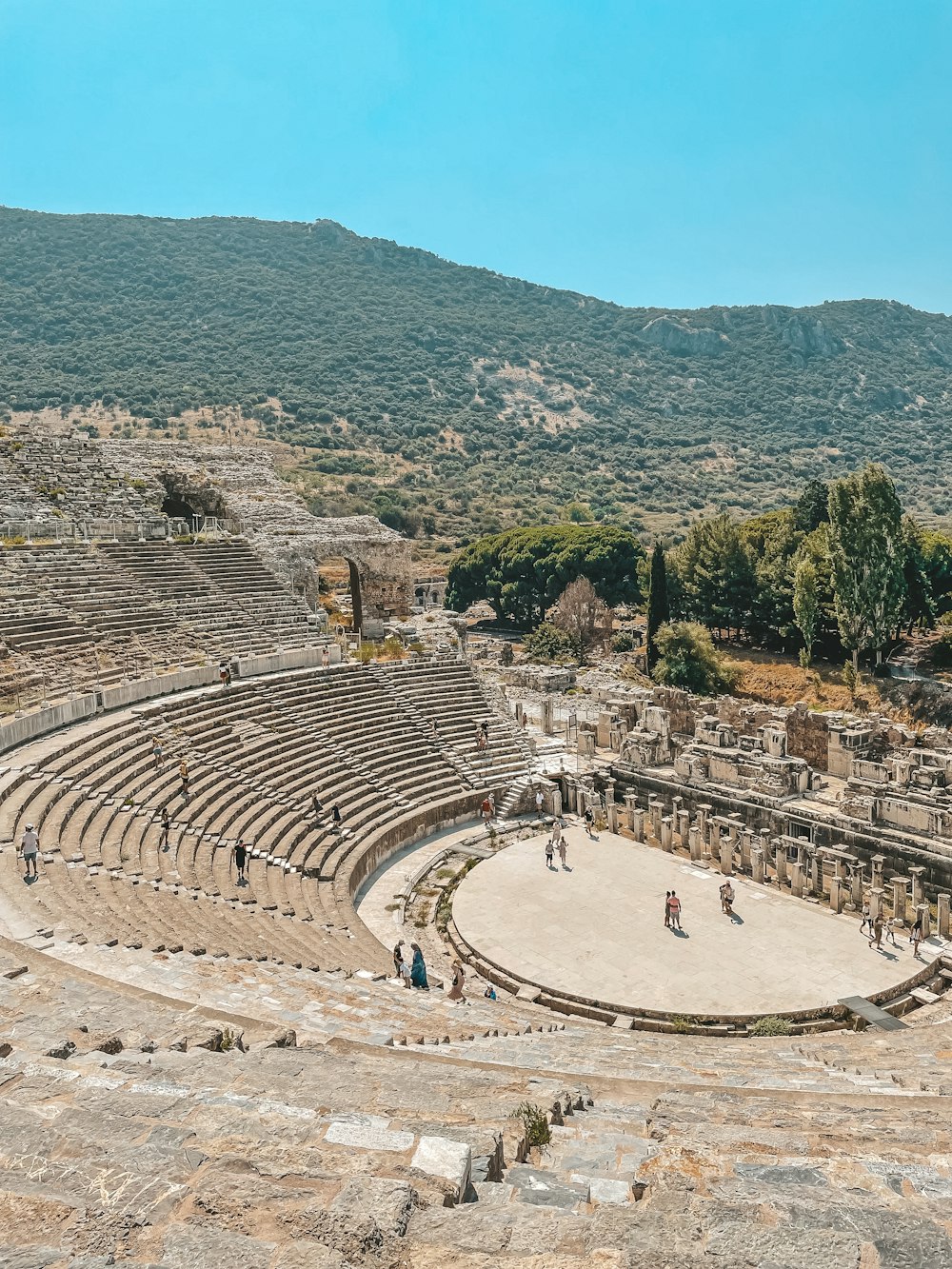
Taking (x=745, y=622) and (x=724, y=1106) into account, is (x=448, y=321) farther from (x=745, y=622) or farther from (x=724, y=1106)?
(x=724, y=1106)

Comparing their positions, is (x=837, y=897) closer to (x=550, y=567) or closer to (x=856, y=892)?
(x=856, y=892)

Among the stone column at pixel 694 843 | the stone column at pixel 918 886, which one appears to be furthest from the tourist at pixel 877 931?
the stone column at pixel 694 843

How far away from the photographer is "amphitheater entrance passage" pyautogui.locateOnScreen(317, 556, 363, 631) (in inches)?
1522

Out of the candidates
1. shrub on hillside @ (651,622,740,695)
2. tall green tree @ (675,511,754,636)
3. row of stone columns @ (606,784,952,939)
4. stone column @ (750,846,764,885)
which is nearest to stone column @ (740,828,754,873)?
row of stone columns @ (606,784,952,939)

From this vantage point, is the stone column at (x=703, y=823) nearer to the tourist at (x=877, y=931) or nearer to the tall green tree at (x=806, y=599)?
the tourist at (x=877, y=931)

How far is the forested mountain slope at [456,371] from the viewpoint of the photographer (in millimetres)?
90125

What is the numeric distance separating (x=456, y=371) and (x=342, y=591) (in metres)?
77.5

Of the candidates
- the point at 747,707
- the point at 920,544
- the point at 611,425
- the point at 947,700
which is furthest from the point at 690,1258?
the point at 611,425

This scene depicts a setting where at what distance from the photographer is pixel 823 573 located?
37.6 meters

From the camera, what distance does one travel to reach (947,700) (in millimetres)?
32531

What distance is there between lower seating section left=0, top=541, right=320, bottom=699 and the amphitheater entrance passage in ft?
19.1

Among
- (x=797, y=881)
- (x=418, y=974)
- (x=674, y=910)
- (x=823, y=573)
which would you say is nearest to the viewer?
(x=418, y=974)

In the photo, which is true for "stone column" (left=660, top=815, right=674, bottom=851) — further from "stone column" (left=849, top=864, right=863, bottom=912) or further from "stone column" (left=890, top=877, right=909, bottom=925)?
"stone column" (left=890, top=877, right=909, bottom=925)

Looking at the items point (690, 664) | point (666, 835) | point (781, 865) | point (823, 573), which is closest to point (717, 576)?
point (823, 573)
